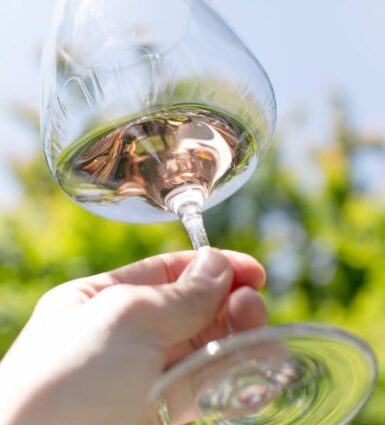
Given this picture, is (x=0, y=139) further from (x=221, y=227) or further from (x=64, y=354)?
(x=64, y=354)

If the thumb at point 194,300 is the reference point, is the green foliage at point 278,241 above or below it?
below

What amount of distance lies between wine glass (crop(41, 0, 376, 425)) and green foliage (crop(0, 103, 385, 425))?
3.73m

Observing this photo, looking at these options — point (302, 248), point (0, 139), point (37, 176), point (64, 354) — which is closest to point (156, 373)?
point (64, 354)

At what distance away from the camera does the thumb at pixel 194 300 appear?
884 millimetres

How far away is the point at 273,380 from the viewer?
3.00 feet

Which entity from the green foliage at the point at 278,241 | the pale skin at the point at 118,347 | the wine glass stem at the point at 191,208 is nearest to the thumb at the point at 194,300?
the pale skin at the point at 118,347

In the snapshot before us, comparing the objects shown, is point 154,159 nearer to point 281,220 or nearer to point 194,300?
point 194,300

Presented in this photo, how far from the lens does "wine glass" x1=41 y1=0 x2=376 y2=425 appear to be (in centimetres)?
93

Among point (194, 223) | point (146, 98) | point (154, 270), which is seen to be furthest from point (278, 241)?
point (146, 98)

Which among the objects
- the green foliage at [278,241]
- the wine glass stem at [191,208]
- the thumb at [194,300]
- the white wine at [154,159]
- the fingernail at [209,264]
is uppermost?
the white wine at [154,159]

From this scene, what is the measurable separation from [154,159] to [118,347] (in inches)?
9.1

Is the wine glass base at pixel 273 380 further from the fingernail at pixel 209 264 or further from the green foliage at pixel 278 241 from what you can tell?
the green foliage at pixel 278 241

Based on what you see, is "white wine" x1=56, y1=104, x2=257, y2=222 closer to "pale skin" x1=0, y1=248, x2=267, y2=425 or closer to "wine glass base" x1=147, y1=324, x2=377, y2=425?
"pale skin" x1=0, y1=248, x2=267, y2=425

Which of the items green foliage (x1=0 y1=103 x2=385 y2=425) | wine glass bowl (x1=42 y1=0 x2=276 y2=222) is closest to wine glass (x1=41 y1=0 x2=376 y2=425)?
wine glass bowl (x1=42 y1=0 x2=276 y2=222)
